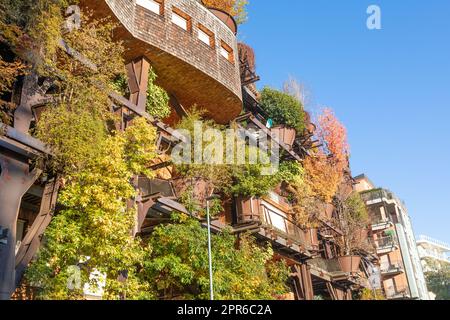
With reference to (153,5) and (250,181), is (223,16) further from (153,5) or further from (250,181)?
(250,181)

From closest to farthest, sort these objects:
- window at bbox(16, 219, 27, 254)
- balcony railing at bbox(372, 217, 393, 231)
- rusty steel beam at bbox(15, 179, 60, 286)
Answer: rusty steel beam at bbox(15, 179, 60, 286) < window at bbox(16, 219, 27, 254) < balcony railing at bbox(372, 217, 393, 231)

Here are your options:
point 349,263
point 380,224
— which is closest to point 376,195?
point 380,224

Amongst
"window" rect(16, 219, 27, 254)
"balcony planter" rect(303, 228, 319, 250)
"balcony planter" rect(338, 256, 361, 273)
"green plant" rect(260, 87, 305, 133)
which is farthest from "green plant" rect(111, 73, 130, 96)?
"balcony planter" rect(338, 256, 361, 273)

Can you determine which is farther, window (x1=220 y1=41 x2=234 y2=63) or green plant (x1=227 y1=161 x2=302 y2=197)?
window (x1=220 y1=41 x2=234 y2=63)

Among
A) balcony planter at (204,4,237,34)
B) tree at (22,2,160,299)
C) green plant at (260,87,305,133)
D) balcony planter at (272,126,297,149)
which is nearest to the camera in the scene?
tree at (22,2,160,299)

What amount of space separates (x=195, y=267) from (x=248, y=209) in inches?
269

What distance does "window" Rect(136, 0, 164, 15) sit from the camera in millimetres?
20389

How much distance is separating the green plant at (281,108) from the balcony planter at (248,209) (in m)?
8.40

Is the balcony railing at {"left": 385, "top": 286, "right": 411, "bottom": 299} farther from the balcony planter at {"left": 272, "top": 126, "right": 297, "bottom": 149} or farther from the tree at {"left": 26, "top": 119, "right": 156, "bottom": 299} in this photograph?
the tree at {"left": 26, "top": 119, "right": 156, "bottom": 299}

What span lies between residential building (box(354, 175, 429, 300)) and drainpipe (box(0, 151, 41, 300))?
35702 mm

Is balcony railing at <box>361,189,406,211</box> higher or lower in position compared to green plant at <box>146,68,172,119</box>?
higher

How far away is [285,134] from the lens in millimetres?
29938
